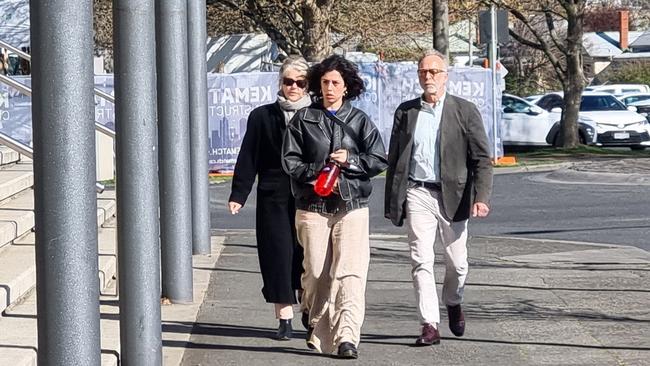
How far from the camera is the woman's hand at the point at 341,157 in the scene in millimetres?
7707

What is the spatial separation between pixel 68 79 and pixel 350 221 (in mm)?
3068

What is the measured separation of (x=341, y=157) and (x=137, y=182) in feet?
3.96

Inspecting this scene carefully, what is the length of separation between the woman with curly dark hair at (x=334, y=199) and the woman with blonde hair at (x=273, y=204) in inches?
17.6

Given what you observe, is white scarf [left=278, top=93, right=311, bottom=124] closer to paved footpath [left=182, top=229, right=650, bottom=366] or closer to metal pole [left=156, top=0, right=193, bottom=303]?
paved footpath [left=182, top=229, right=650, bottom=366]

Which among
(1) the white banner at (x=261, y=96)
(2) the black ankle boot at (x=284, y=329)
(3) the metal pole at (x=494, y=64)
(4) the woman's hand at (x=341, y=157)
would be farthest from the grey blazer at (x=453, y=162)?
(3) the metal pole at (x=494, y=64)

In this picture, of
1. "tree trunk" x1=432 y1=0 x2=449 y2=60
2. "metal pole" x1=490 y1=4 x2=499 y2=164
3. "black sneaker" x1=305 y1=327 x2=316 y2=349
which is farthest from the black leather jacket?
"metal pole" x1=490 y1=4 x2=499 y2=164

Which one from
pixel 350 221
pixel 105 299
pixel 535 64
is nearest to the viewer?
pixel 350 221

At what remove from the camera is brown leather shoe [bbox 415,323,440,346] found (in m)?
8.12

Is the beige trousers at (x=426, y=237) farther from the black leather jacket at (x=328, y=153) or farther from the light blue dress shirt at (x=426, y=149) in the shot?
the black leather jacket at (x=328, y=153)

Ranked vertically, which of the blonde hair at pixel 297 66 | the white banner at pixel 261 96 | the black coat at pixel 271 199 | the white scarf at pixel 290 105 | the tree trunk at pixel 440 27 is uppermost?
the tree trunk at pixel 440 27

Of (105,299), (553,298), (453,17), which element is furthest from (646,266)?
(453,17)

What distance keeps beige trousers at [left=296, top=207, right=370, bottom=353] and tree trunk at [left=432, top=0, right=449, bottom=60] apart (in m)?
18.0

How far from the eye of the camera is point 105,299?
9562 mm

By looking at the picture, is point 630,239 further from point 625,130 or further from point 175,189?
point 625,130
